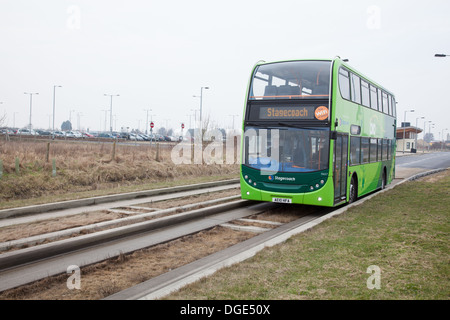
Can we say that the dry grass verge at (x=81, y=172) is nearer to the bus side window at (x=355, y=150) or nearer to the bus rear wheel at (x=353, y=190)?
the bus rear wheel at (x=353, y=190)

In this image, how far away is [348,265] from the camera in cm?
595

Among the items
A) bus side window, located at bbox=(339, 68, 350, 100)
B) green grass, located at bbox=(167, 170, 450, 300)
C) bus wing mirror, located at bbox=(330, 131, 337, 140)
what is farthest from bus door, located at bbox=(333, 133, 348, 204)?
green grass, located at bbox=(167, 170, 450, 300)

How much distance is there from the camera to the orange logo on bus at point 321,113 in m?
10.8

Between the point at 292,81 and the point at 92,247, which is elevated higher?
the point at 292,81

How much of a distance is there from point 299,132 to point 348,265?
558 centimetres

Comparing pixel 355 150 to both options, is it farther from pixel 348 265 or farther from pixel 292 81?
pixel 348 265

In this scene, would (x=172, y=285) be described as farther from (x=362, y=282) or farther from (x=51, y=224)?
(x=51, y=224)

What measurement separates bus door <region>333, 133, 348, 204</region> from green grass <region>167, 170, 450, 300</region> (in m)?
1.83

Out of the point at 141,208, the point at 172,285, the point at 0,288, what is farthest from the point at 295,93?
the point at 0,288

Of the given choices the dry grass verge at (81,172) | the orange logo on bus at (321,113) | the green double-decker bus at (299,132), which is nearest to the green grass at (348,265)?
the green double-decker bus at (299,132)

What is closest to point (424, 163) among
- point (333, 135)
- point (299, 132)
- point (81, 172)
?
point (81, 172)

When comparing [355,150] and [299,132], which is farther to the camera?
[355,150]

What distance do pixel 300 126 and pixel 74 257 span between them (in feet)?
21.7

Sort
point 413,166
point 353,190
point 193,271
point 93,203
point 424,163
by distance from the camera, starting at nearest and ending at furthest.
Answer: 1. point 193,271
2. point 93,203
3. point 353,190
4. point 413,166
5. point 424,163
